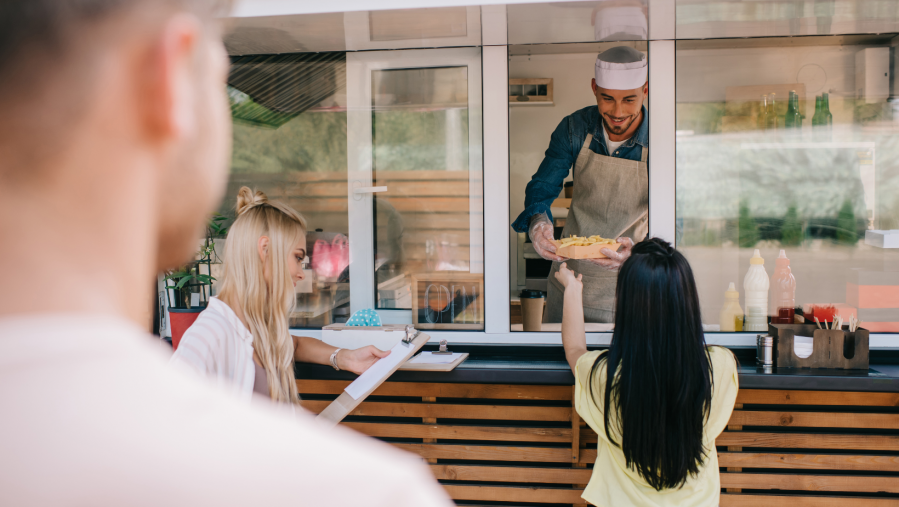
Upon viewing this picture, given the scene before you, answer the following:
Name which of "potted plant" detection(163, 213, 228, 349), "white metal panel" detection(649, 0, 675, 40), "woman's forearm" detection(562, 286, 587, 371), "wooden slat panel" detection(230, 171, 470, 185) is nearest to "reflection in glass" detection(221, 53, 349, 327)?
"wooden slat panel" detection(230, 171, 470, 185)

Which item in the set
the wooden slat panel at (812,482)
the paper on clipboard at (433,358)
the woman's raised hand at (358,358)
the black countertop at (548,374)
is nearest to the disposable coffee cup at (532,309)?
→ the black countertop at (548,374)

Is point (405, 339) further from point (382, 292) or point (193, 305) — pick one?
point (193, 305)

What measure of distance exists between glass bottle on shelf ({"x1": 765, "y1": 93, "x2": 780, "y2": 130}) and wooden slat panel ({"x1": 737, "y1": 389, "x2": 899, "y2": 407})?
2.12m

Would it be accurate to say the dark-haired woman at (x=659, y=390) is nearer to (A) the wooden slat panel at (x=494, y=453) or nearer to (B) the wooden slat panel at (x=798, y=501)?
(A) the wooden slat panel at (x=494, y=453)

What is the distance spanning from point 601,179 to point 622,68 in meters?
0.54

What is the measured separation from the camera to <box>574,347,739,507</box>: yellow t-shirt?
Result: 1.69m

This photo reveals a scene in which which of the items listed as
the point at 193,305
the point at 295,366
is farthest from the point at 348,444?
the point at 193,305

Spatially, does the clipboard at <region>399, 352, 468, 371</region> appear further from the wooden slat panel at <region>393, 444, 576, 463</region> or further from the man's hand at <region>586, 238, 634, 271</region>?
the man's hand at <region>586, 238, 634, 271</region>

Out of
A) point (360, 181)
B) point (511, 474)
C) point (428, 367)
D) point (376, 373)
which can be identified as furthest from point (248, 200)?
point (511, 474)

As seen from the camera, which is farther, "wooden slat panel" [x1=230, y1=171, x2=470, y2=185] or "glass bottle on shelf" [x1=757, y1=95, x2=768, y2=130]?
"glass bottle on shelf" [x1=757, y1=95, x2=768, y2=130]

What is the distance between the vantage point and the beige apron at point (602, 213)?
271 centimetres

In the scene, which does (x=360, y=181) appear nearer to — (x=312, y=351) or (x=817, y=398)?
(x=312, y=351)

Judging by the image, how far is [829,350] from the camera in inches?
87.9

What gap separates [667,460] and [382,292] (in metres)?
1.66
